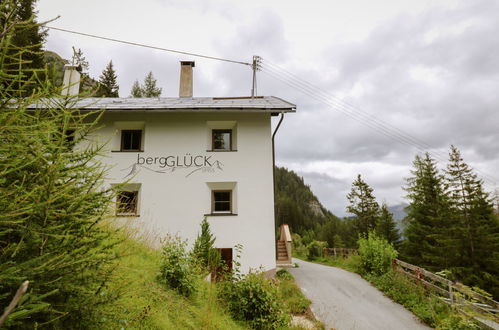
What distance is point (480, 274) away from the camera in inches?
783

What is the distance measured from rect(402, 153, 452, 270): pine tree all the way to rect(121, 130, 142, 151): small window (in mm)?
21544

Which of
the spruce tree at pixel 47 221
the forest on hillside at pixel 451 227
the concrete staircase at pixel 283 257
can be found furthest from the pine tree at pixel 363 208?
the spruce tree at pixel 47 221

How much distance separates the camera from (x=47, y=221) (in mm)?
2590

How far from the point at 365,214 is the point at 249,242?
2822 centimetres

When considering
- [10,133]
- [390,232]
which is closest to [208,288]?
[10,133]

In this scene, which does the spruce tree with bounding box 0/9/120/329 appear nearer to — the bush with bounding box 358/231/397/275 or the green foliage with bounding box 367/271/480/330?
the green foliage with bounding box 367/271/480/330

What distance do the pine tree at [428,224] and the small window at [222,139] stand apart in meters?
18.3

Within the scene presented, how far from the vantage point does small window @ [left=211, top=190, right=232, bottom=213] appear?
11470 millimetres

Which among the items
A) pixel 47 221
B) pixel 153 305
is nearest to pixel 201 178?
pixel 153 305

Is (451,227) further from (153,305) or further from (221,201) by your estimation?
(153,305)

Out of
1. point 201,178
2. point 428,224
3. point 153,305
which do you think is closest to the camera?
point 153,305

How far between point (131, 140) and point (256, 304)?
9053 mm

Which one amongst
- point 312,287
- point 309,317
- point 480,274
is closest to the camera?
point 309,317

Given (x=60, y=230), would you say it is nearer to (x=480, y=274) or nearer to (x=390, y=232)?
(x=480, y=274)
